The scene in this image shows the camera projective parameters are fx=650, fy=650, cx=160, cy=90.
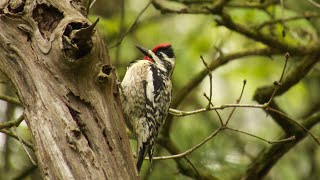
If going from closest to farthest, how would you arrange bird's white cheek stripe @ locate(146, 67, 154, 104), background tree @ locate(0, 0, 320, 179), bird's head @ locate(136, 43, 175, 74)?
background tree @ locate(0, 0, 320, 179)
bird's white cheek stripe @ locate(146, 67, 154, 104)
bird's head @ locate(136, 43, 175, 74)

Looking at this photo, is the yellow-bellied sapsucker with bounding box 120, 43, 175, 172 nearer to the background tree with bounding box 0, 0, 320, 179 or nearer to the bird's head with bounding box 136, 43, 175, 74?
the bird's head with bounding box 136, 43, 175, 74

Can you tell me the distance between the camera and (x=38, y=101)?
322 cm

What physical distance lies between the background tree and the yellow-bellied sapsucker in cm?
18

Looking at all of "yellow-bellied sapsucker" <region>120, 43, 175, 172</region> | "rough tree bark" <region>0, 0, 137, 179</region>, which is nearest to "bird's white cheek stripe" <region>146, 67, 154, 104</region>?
"yellow-bellied sapsucker" <region>120, 43, 175, 172</region>

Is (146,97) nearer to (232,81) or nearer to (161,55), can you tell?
(161,55)

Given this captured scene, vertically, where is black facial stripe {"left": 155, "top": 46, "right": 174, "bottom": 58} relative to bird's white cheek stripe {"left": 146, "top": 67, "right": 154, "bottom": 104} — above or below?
above

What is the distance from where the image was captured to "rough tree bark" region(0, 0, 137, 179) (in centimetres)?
313

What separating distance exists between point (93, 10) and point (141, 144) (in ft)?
9.28

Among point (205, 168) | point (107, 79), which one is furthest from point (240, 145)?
point (107, 79)

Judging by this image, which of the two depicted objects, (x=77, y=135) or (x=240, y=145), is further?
(x=240, y=145)

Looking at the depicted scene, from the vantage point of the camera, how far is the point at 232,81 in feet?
28.5

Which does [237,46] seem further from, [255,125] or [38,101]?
[38,101]

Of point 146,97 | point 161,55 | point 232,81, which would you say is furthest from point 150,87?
point 232,81

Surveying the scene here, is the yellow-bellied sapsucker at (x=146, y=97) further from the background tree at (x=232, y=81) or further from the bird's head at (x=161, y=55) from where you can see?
the background tree at (x=232, y=81)
